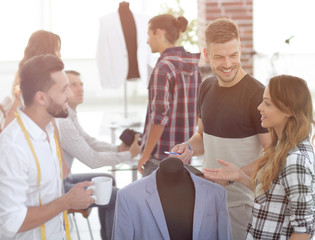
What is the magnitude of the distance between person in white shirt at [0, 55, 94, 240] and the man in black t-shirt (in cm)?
52

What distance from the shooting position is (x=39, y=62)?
60.1 inches

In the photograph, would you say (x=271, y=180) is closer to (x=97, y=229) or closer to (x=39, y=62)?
(x=39, y=62)

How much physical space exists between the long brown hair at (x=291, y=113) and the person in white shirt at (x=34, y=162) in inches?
26.7

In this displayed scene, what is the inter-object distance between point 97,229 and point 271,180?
2.25m

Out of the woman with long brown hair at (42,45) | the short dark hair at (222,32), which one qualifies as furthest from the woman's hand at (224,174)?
the woman with long brown hair at (42,45)

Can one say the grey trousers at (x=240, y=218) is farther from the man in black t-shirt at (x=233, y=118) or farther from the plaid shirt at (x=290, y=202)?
the plaid shirt at (x=290, y=202)

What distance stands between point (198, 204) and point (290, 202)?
306 millimetres

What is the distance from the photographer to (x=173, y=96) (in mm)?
2637

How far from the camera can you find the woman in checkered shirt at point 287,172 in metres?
1.43

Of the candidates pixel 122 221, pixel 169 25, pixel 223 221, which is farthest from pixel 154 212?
pixel 169 25

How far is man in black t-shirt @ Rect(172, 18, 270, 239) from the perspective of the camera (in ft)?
5.93

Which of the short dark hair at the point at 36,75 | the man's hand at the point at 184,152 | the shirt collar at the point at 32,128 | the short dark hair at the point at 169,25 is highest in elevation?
the short dark hair at the point at 169,25

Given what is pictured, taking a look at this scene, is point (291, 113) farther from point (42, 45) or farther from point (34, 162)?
point (42, 45)

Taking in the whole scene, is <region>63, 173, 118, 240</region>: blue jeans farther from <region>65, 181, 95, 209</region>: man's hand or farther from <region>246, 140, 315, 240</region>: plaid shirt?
<region>246, 140, 315, 240</region>: plaid shirt
